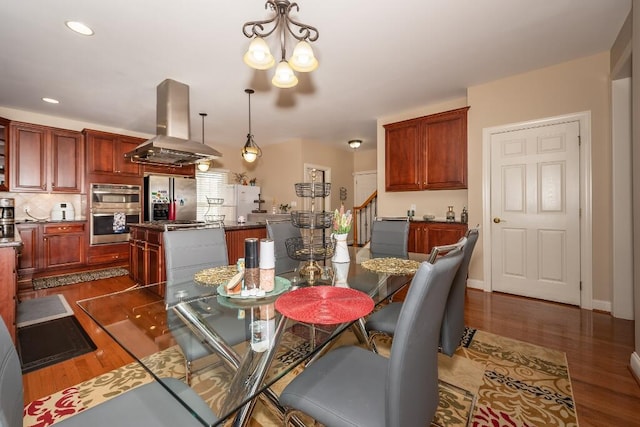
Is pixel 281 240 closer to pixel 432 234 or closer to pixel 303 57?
pixel 303 57

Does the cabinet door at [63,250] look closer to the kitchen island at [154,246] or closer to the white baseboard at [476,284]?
the kitchen island at [154,246]

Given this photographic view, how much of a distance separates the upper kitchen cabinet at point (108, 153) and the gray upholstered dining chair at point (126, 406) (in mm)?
4978

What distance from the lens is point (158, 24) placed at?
2.30m

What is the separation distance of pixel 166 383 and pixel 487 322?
279 centimetres

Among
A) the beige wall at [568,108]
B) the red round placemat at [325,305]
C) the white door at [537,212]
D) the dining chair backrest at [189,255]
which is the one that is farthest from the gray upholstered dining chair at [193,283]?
the white door at [537,212]

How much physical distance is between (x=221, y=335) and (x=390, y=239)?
1877 mm

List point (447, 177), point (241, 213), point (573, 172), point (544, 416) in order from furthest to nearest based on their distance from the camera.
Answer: point (241, 213), point (447, 177), point (573, 172), point (544, 416)

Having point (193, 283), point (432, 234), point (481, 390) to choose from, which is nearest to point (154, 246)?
point (193, 283)

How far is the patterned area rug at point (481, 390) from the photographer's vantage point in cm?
144

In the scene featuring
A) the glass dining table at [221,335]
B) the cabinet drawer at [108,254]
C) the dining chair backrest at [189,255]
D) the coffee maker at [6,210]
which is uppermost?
the coffee maker at [6,210]

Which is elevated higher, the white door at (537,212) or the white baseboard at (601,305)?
the white door at (537,212)

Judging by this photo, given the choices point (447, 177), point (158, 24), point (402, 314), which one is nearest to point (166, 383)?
point (402, 314)

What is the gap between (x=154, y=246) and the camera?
320 cm

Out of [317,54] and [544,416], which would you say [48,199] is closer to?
[317,54]
